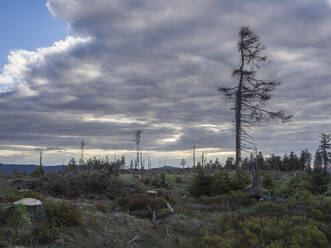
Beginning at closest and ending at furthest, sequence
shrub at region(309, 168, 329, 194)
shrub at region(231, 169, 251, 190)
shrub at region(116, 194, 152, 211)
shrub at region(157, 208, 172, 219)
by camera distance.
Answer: shrub at region(157, 208, 172, 219), shrub at region(116, 194, 152, 211), shrub at region(231, 169, 251, 190), shrub at region(309, 168, 329, 194)

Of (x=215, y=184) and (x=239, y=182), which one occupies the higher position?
(x=239, y=182)

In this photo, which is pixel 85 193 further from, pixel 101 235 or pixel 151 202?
pixel 101 235

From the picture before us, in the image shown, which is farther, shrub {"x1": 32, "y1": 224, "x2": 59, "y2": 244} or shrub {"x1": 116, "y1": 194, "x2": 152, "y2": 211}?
shrub {"x1": 116, "y1": 194, "x2": 152, "y2": 211}

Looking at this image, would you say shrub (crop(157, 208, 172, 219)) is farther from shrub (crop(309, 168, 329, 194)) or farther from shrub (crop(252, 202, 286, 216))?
shrub (crop(309, 168, 329, 194))

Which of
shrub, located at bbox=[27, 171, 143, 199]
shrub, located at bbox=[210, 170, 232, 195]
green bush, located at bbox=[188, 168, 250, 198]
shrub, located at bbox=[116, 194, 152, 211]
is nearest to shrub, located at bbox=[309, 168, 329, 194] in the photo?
green bush, located at bbox=[188, 168, 250, 198]

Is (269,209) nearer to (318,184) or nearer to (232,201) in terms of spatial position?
(232,201)

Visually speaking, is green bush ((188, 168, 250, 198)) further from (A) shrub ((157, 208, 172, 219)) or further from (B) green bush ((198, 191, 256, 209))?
(A) shrub ((157, 208, 172, 219))

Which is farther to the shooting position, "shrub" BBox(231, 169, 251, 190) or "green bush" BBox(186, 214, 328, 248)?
"shrub" BBox(231, 169, 251, 190)

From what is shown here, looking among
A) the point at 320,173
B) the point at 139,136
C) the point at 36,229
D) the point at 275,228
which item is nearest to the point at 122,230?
the point at 36,229

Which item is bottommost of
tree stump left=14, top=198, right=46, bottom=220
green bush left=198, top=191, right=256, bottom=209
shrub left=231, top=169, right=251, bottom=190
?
→ green bush left=198, top=191, right=256, bottom=209

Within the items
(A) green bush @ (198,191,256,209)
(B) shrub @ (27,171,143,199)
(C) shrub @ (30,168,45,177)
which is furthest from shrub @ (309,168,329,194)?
(C) shrub @ (30,168,45,177)

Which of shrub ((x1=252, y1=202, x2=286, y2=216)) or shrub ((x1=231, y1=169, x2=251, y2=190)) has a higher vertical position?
shrub ((x1=231, y1=169, x2=251, y2=190))

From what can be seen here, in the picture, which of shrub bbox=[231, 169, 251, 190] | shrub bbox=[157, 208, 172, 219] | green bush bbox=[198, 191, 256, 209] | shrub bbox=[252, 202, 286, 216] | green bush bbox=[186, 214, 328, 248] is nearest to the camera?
green bush bbox=[186, 214, 328, 248]

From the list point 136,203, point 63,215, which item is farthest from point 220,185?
point 63,215
